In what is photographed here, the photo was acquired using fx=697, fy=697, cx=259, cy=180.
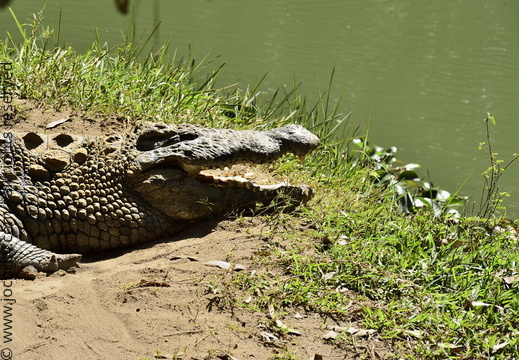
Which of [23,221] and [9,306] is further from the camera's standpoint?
[23,221]

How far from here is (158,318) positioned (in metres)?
3.57

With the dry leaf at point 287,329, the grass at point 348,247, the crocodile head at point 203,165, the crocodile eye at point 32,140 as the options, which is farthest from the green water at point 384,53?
the dry leaf at point 287,329

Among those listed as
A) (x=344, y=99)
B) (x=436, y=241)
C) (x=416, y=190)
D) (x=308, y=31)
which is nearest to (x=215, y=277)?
(x=436, y=241)

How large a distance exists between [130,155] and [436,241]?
2192 millimetres

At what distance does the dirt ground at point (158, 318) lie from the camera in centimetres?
331

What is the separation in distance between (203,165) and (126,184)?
54 cm

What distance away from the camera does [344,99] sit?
359 inches

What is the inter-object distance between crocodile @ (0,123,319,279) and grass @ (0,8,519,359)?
0.44 metres

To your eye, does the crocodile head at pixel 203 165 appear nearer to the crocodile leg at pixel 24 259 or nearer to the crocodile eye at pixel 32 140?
the crocodile eye at pixel 32 140

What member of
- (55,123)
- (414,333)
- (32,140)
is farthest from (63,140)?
(414,333)

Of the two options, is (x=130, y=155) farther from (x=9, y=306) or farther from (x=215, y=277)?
(x=9, y=306)

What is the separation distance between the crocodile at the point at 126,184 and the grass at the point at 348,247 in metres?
0.44

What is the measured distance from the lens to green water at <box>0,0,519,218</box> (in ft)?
27.7

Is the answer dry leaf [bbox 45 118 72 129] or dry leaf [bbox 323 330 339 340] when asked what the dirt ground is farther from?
dry leaf [bbox 45 118 72 129]
